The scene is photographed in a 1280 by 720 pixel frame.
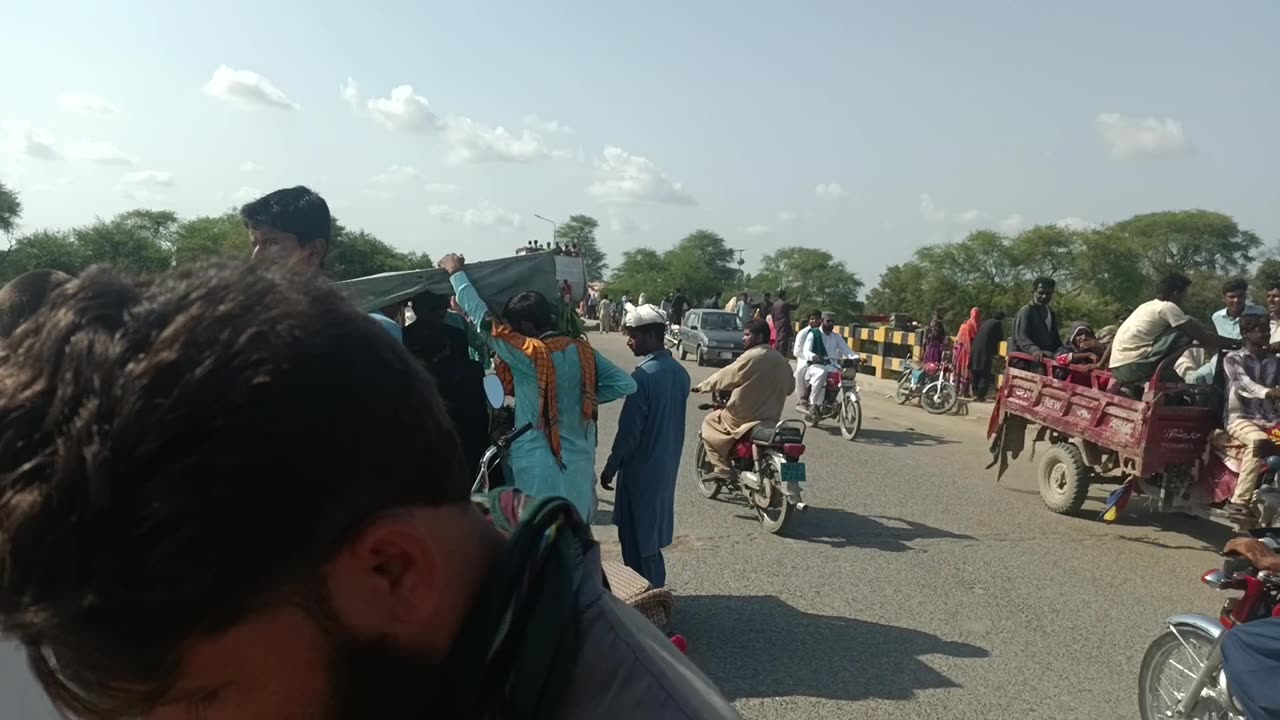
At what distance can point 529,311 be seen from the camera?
12.6 ft

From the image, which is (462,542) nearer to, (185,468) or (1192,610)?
(185,468)

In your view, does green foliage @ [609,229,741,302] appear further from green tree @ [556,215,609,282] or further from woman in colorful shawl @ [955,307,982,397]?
woman in colorful shawl @ [955,307,982,397]

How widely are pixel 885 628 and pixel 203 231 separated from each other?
59.2 metres

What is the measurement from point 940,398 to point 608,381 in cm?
1038

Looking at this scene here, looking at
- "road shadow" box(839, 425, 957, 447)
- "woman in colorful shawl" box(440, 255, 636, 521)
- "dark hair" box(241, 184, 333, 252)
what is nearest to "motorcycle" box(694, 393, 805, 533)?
"woman in colorful shawl" box(440, 255, 636, 521)

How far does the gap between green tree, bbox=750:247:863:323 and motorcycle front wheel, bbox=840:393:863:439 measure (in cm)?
4223

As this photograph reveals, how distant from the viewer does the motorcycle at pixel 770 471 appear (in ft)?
21.2

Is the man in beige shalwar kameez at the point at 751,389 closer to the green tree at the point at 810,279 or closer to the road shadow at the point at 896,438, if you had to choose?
the road shadow at the point at 896,438

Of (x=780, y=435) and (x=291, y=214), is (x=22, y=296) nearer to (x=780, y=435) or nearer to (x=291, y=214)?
(x=291, y=214)

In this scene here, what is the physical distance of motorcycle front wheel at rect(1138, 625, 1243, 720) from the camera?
10.5ft

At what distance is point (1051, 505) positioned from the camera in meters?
7.56

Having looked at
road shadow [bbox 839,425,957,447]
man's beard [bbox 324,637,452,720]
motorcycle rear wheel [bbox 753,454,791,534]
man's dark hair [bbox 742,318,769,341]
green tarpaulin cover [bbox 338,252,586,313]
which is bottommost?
road shadow [bbox 839,425,957,447]

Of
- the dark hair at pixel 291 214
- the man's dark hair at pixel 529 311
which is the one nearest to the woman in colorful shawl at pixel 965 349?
the man's dark hair at pixel 529 311

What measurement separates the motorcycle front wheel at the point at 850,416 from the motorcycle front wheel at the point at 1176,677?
23.9ft
